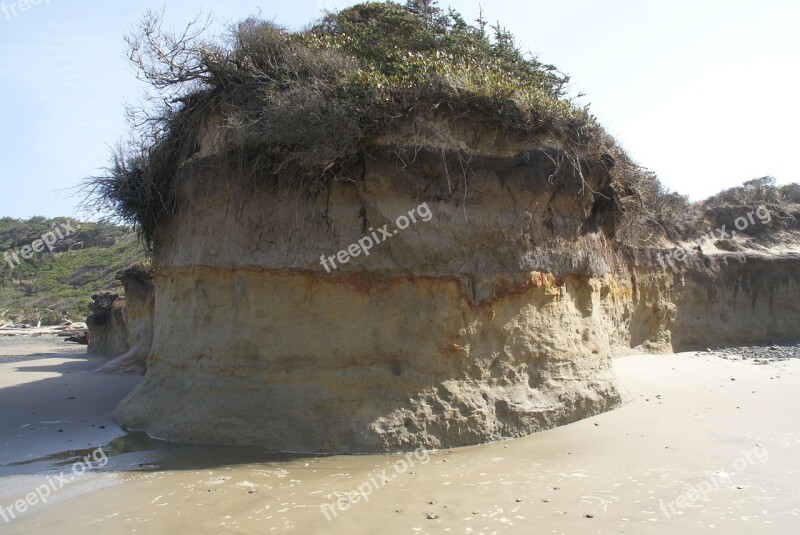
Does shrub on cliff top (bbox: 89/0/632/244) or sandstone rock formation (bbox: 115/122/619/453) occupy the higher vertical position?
shrub on cliff top (bbox: 89/0/632/244)

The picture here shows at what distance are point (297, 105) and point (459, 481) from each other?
4.07 m

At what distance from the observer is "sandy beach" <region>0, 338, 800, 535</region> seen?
4.21 meters

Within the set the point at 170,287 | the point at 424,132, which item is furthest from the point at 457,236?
the point at 170,287

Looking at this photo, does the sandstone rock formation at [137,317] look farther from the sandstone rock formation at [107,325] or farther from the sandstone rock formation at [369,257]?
the sandstone rock formation at [369,257]

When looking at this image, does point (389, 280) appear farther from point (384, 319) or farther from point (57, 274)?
point (57, 274)

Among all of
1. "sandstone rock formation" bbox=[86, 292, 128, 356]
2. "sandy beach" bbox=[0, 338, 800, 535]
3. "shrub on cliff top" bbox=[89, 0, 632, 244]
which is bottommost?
"sandy beach" bbox=[0, 338, 800, 535]

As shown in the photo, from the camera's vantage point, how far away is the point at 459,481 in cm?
503

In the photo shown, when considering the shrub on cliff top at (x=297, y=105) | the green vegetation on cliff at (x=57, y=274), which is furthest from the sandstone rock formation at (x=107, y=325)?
the green vegetation on cliff at (x=57, y=274)

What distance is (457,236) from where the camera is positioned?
6668 millimetres

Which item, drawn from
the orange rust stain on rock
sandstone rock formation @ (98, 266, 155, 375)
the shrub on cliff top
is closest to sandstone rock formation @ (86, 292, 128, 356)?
sandstone rock formation @ (98, 266, 155, 375)

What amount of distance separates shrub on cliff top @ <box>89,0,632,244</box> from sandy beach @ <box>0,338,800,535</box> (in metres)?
3.03

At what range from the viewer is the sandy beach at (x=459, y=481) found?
166 inches

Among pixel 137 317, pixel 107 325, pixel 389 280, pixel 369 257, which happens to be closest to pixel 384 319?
pixel 389 280

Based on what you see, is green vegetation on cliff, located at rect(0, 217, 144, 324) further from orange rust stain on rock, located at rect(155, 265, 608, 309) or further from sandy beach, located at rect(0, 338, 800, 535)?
sandy beach, located at rect(0, 338, 800, 535)
